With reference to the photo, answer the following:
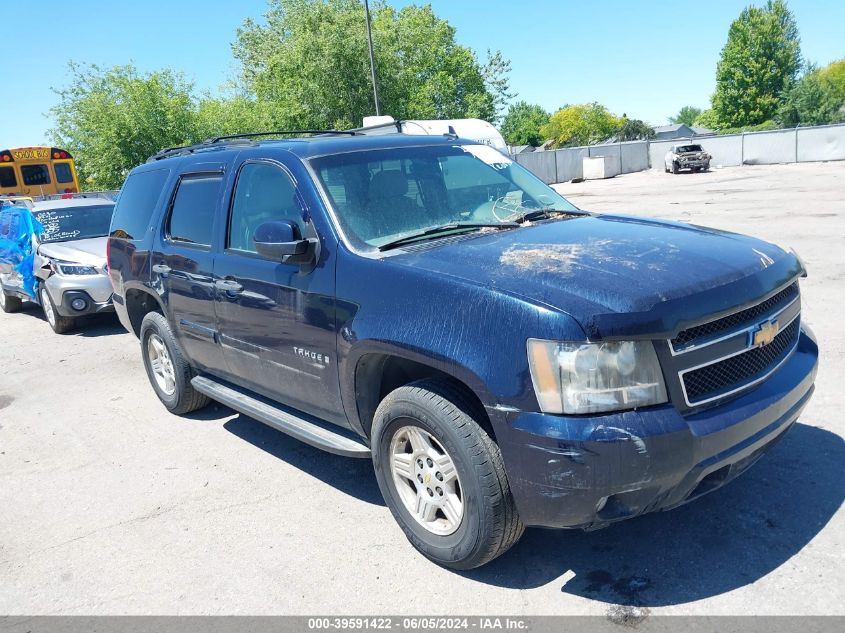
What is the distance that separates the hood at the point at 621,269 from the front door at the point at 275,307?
64cm

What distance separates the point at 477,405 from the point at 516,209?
1.57m

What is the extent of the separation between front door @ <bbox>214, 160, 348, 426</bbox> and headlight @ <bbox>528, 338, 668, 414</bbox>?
4.21ft

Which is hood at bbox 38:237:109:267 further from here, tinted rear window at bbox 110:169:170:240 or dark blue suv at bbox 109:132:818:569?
dark blue suv at bbox 109:132:818:569

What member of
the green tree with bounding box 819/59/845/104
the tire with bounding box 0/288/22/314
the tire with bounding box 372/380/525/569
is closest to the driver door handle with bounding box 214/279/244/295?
the tire with bounding box 372/380/525/569

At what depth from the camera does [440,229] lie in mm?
3781

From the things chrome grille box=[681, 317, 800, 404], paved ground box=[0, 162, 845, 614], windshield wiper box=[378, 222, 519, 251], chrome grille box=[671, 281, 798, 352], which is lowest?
paved ground box=[0, 162, 845, 614]

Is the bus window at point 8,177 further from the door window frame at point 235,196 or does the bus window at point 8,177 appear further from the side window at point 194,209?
the door window frame at point 235,196

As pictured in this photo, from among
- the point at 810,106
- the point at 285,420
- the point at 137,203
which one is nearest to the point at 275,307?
the point at 285,420

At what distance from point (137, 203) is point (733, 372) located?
16.1 ft

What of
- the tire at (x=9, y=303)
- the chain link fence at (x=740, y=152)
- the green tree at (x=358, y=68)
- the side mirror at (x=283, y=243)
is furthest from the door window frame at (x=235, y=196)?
the chain link fence at (x=740, y=152)

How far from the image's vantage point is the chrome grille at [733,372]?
9.16ft

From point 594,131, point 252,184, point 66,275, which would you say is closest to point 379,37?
point 66,275

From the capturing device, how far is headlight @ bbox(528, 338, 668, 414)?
8.73 ft

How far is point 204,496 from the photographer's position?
171 inches
